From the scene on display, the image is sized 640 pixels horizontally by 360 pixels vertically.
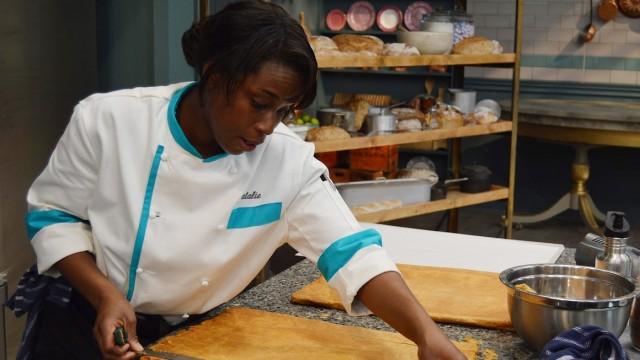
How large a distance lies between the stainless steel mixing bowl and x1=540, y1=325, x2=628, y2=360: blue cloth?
0.17ft

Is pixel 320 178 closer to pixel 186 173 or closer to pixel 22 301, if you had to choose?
pixel 186 173

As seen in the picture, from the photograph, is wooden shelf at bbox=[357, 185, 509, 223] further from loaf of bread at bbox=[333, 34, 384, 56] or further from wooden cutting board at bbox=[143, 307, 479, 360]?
wooden cutting board at bbox=[143, 307, 479, 360]

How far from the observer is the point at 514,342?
5.39 ft

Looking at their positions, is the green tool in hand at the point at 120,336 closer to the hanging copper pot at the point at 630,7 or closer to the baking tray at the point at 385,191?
the baking tray at the point at 385,191

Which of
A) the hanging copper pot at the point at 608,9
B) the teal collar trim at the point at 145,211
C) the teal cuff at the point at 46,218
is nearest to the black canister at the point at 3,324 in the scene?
the teal cuff at the point at 46,218

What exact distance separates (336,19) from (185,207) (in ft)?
18.9

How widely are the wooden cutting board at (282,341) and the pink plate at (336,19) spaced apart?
5.63 meters

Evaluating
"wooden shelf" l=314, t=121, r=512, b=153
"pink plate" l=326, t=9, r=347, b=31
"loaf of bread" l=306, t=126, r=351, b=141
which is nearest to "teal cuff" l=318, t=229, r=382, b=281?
"wooden shelf" l=314, t=121, r=512, b=153

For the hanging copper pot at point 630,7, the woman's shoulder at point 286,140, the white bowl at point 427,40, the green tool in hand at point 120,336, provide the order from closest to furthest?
the green tool in hand at point 120,336 < the woman's shoulder at point 286,140 < the white bowl at point 427,40 < the hanging copper pot at point 630,7

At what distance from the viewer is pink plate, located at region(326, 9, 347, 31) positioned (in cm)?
712

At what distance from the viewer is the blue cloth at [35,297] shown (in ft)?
5.49

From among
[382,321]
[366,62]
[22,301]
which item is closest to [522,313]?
[382,321]

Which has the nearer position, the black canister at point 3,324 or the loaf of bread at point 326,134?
the black canister at point 3,324

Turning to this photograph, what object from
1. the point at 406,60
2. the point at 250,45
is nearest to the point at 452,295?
the point at 250,45
